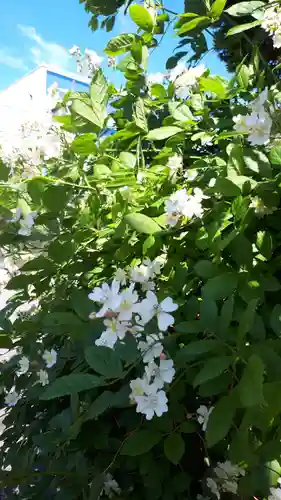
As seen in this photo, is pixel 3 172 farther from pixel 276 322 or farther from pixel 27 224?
pixel 276 322

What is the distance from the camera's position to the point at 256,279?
0.78 meters

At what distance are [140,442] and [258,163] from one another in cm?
50

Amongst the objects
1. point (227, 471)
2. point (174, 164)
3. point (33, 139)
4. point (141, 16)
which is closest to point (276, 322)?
point (227, 471)

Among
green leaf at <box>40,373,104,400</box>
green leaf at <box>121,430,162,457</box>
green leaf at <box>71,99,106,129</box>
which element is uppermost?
green leaf at <box>71,99,106,129</box>

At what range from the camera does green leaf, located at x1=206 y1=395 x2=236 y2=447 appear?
574mm

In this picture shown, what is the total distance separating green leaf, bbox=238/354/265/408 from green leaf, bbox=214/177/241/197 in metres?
0.33

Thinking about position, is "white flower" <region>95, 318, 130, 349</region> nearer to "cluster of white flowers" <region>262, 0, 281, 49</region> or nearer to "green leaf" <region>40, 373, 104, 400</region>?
"green leaf" <region>40, 373, 104, 400</region>

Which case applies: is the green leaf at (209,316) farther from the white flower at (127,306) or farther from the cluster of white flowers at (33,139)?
the cluster of white flowers at (33,139)

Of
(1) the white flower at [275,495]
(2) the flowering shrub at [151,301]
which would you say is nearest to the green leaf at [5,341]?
(2) the flowering shrub at [151,301]

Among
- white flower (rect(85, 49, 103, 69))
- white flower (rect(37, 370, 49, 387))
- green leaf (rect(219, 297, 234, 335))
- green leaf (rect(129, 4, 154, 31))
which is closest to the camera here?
green leaf (rect(219, 297, 234, 335))

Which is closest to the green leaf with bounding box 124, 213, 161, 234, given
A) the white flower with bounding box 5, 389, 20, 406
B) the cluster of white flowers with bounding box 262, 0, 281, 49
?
the cluster of white flowers with bounding box 262, 0, 281, 49

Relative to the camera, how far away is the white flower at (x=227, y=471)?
81 centimetres

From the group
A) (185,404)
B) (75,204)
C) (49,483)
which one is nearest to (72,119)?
(75,204)

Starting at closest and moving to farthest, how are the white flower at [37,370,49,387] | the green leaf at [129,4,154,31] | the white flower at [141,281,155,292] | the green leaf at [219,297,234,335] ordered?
the green leaf at [219,297,234,335]
the white flower at [141,281,155,292]
the white flower at [37,370,49,387]
the green leaf at [129,4,154,31]
